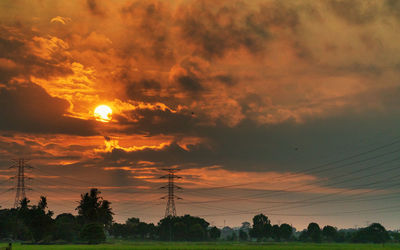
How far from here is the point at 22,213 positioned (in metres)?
198

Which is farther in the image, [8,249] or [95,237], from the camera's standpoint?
[95,237]

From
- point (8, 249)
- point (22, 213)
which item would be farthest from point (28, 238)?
point (8, 249)

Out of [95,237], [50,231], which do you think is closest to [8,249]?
[95,237]

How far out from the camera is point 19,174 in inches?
7785

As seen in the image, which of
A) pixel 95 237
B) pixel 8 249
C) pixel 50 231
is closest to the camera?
pixel 8 249

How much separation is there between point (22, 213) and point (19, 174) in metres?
16.7

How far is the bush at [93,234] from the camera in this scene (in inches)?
7219

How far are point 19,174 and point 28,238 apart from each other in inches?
1100

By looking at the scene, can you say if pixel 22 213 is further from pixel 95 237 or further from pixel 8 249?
pixel 8 249

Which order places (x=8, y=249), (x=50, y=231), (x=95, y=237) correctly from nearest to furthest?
1. (x=8, y=249)
2. (x=95, y=237)
3. (x=50, y=231)

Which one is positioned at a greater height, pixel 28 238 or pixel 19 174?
pixel 19 174

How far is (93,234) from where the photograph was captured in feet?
603

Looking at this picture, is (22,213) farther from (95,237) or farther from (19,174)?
(95,237)

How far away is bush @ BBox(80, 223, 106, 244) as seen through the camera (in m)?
183
